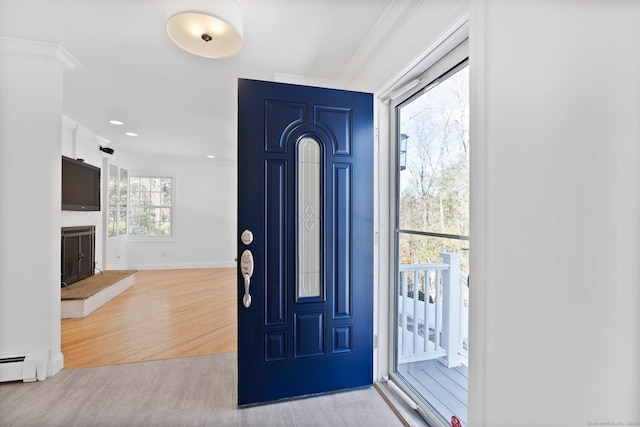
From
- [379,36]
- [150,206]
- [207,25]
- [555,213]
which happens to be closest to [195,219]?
[150,206]

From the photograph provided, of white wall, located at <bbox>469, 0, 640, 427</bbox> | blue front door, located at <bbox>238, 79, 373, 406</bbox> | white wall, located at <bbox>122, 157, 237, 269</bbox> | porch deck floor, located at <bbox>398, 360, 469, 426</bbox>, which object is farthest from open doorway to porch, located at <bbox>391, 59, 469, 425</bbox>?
white wall, located at <bbox>122, 157, 237, 269</bbox>

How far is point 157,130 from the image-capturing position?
14.3 ft

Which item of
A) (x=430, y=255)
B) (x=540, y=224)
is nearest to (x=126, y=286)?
(x=430, y=255)

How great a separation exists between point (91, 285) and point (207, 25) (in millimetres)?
3973

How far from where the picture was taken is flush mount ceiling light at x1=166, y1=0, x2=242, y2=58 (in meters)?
1.52

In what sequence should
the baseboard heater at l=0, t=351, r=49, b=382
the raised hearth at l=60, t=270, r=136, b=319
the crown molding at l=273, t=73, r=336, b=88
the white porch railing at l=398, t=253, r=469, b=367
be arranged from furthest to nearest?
the raised hearth at l=60, t=270, r=136, b=319
the crown molding at l=273, t=73, r=336, b=88
the baseboard heater at l=0, t=351, r=49, b=382
the white porch railing at l=398, t=253, r=469, b=367

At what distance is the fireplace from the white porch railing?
4.13m

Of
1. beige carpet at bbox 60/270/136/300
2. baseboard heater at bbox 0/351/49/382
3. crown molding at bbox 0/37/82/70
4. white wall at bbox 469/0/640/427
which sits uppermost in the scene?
crown molding at bbox 0/37/82/70

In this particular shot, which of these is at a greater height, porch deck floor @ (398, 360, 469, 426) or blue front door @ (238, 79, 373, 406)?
blue front door @ (238, 79, 373, 406)

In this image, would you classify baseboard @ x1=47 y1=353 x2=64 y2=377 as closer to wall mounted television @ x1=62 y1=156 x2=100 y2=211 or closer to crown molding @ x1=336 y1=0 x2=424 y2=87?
wall mounted television @ x1=62 y1=156 x2=100 y2=211

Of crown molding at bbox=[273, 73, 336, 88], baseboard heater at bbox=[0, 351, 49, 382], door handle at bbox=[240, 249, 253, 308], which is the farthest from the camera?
crown molding at bbox=[273, 73, 336, 88]

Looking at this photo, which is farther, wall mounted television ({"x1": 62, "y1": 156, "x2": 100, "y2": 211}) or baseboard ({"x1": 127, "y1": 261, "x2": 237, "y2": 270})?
baseboard ({"x1": 127, "y1": 261, "x2": 237, "y2": 270})

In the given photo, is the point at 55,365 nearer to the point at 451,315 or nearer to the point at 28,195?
the point at 28,195

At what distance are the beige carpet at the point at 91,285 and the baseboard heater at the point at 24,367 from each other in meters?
1.47
